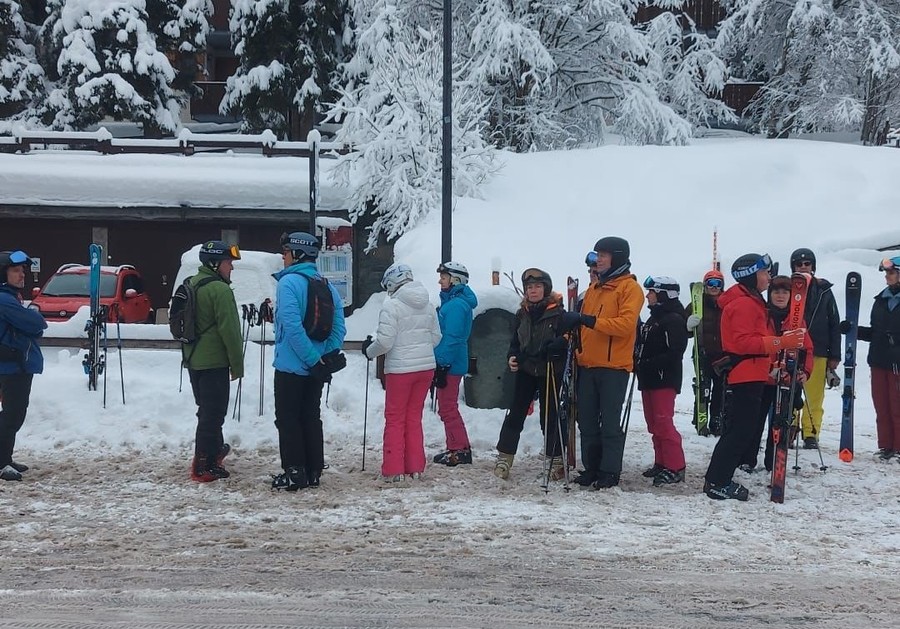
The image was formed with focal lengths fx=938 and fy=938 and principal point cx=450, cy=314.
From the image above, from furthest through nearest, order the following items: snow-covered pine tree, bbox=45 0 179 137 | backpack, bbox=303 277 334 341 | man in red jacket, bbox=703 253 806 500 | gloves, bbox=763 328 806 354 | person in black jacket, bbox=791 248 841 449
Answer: snow-covered pine tree, bbox=45 0 179 137, person in black jacket, bbox=791 248 841 449, backpack, bbox=303 277 334 341, man in red jacket, bbox=703 253 806 500, gloves, bbox=763 328 806 354

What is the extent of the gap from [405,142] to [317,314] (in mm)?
12727

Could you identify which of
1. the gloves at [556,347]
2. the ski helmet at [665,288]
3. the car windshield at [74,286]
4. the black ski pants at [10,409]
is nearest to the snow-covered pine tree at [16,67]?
the car windshield at [74,286]

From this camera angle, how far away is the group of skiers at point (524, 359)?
6.82 m

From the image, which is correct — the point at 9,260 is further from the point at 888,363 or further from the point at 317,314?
the point at 888,363

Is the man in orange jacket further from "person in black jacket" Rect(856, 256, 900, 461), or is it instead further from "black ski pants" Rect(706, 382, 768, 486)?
"person in black jacket" Rect(856, 256, 900, 461)

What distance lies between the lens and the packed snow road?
468 centimetres

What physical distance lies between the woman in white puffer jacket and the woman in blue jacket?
617 millimetres

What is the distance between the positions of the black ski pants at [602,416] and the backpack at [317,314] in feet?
6.45

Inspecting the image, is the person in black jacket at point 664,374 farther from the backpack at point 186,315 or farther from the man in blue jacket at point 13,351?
the man in blue jacket at point 13,351

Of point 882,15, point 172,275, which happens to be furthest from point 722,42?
point 172,275

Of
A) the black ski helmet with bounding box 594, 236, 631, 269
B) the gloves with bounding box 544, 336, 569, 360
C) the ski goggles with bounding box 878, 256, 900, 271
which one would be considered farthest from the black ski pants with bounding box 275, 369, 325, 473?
the ski goggles with bounding box 878, 256, 900, 271

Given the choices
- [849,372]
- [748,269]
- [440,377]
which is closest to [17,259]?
[440,377]

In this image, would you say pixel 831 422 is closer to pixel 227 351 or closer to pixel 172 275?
pixel 227 351

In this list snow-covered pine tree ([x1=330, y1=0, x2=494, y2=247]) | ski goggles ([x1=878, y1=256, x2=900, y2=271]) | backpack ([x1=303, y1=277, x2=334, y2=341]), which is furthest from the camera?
snow-covered pine tree ([x1=330, y1=0, x2=494, y2=247])
